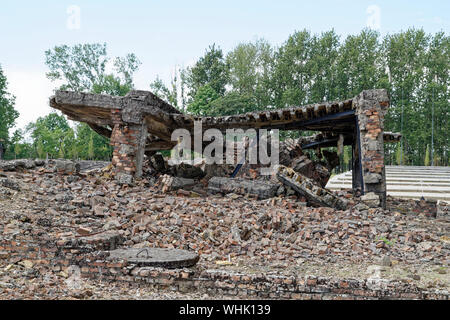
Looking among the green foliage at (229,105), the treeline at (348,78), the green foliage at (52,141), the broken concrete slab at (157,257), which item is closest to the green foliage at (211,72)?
the treeline at (348,78)

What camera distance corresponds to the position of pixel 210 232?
25.9 feet

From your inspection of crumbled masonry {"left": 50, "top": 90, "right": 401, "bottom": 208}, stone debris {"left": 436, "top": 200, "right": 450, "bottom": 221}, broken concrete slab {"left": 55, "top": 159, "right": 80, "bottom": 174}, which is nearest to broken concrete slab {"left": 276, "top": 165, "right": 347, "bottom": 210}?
crumbled masonry {"left": 50, "top": 90, "right": 401, "bottom": 208}

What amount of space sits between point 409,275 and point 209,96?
3063 cm

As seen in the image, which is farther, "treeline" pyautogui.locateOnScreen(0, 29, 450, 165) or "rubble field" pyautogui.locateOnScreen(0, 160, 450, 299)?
"treeline" pyautogui.locateOnScreen(0, 29, 450, 165)

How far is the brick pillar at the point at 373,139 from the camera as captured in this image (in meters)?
11.2

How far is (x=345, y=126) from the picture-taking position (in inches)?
543

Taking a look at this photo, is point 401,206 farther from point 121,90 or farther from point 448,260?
point 121,90

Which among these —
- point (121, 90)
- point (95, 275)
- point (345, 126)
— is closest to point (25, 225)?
point (95, 275)

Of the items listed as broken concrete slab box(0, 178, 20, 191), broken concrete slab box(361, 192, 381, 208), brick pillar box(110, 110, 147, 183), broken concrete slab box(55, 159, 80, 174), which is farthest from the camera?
brick pillar box(110, 110, 147, 183)

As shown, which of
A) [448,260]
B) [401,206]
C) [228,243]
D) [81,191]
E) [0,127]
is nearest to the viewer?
[448,260]

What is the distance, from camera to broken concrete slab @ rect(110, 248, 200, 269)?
558 centimetres

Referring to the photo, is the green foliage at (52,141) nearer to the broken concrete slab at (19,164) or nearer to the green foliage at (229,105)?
the green foliage at (229,105)

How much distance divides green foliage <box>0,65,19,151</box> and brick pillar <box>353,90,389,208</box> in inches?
1195

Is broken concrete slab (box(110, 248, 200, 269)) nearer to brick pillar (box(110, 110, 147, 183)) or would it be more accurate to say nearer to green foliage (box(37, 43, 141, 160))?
brick pillar (box(110, 110, 147, 183))
